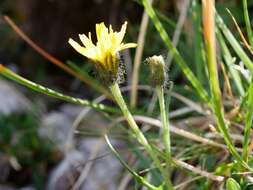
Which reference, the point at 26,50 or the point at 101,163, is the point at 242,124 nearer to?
the point at 101,163

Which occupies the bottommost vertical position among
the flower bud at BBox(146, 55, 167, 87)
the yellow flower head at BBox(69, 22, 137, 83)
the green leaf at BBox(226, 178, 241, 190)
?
the green leaf at BBox(226, 178, 241, 190)

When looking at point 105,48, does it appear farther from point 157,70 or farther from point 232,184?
point 232,184

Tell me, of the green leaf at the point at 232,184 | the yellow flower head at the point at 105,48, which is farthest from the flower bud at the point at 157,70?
the green leaf at the point at 232,184

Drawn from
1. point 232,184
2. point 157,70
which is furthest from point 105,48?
point 232,184

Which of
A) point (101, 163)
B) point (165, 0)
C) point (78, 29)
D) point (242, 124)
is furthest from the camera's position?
point (78, 29)

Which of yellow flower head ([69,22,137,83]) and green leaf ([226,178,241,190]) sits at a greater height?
yellow flower head ([69,22,137,83])

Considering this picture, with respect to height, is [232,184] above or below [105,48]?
below

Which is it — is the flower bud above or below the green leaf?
above

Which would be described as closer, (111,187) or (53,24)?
(111,187)

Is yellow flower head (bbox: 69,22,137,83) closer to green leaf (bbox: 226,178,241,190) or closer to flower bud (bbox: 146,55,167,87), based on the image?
flower bud (bbox: 146,55,167,87)

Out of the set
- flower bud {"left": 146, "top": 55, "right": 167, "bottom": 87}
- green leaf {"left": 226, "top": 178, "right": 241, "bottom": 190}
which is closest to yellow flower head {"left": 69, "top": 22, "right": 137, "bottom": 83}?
flower bud {"left": 146, "top": 55, "right": 167, "bottom": 87}

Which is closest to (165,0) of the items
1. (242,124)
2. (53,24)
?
(53,24)
